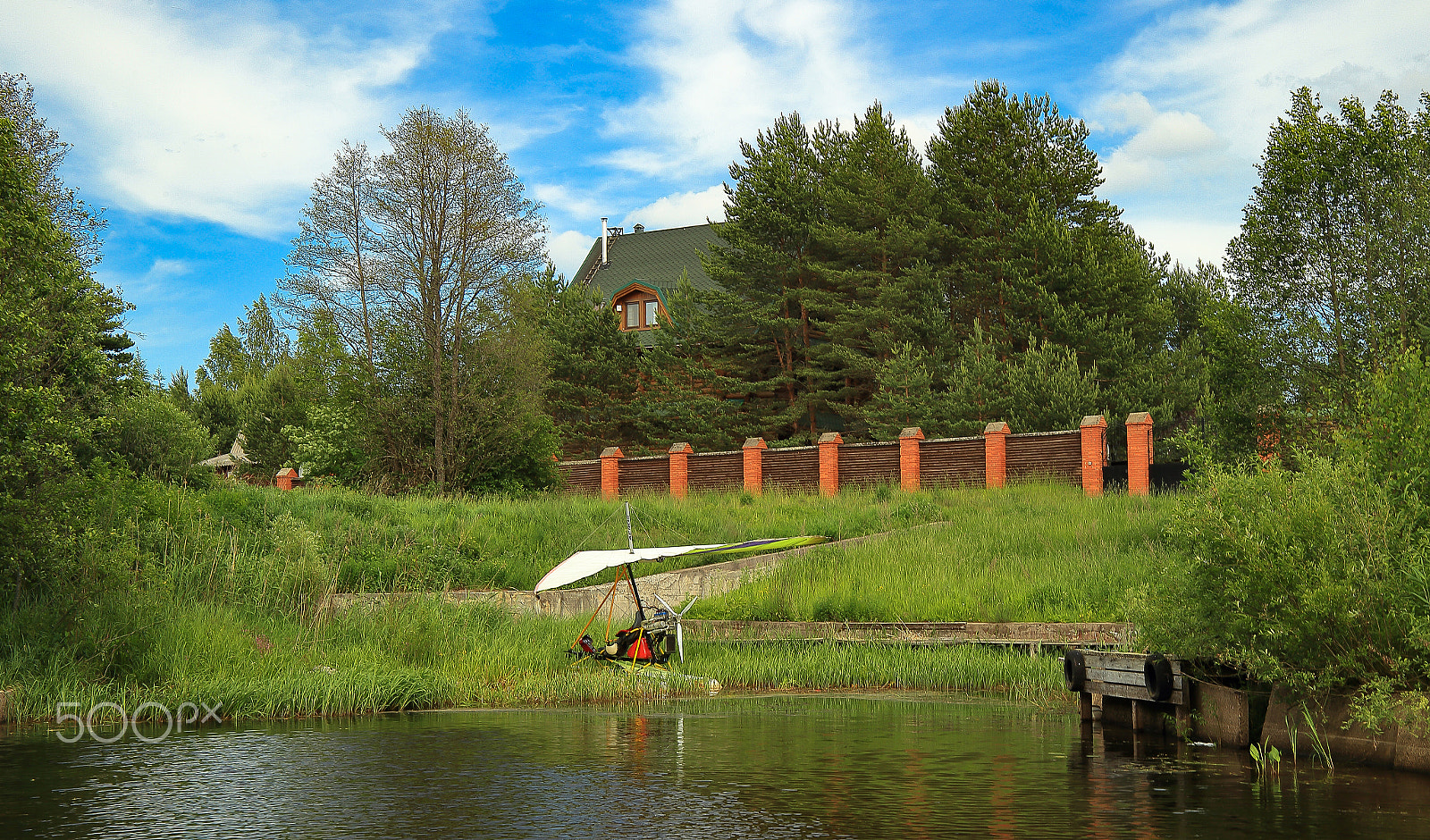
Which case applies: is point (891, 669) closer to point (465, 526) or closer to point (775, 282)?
point (465, 526)

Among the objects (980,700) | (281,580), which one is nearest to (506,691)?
(281,580)

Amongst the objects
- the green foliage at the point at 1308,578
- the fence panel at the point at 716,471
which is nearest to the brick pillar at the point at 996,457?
the fence panel at the point at 716,471

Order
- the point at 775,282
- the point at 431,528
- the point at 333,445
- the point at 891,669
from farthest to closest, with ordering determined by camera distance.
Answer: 1. the point at 775,282
2. the point at 333,445
3. the point at 431,528
4. the point at 891,669

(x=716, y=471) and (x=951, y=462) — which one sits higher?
(x=951, y=462)

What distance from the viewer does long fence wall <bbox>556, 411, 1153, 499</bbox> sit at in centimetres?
2975

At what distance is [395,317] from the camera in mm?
32719

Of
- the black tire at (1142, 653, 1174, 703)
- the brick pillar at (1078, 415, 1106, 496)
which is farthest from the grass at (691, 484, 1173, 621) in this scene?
the black tire at (1142, 653, 1174, 703)

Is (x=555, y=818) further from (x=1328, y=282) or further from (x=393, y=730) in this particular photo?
(x=1328, y=282)

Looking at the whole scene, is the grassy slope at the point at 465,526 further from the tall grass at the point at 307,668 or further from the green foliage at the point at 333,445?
the green foliage at the point at 333,445

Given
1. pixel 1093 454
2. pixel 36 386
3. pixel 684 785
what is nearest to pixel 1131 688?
pixel 684 785

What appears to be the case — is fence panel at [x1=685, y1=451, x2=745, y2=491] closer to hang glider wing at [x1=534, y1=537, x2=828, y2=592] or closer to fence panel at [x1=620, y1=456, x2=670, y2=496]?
fence panel at [x1=620, y1=456, x2=670, y2=496]

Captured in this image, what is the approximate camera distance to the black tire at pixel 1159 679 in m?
11.5

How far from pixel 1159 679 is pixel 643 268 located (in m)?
49.0

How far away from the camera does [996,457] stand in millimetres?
30891
